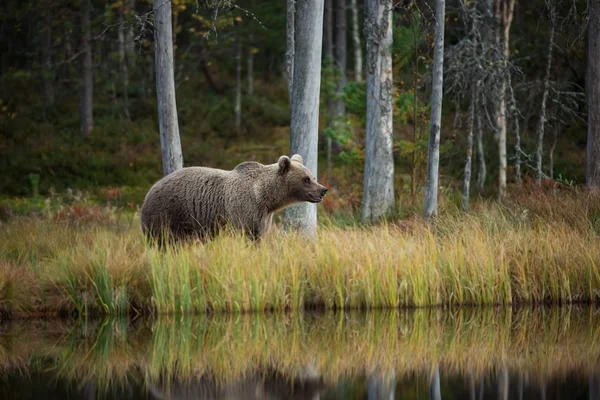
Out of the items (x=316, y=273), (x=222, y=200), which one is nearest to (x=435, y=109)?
(x=222, y=200)

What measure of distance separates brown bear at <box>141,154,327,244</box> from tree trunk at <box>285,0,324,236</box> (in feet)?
3.21

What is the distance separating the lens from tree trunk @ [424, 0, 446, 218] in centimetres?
1430

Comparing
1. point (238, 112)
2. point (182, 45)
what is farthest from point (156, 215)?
point (182, 45)

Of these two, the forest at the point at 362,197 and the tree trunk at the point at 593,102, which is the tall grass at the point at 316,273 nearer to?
the forest at the point at 362,197

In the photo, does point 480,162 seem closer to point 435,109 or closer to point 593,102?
point 593,102

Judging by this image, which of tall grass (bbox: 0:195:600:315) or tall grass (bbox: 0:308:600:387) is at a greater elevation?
tall grass (bbox: 0:195:600:315)

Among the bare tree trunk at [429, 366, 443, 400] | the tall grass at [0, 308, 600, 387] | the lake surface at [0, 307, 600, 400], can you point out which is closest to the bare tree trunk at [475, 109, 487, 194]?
the lake surface at [0, 307, 600, 400]

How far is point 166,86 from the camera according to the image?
15281 millimetres

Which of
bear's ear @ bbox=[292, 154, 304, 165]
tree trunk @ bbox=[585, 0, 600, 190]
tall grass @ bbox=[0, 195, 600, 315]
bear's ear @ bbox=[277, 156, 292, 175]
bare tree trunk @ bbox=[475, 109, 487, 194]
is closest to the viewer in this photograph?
tall grass @ bbox=[0, 195, 600, 315]

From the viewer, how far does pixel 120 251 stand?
1154 centimetres

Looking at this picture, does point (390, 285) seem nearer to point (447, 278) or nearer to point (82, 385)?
point (447, 278)

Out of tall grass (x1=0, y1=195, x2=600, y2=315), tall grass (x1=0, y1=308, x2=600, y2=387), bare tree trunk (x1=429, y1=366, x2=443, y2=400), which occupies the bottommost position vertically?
tall grass (x1=0, y1=308, x2=600, y2=387)

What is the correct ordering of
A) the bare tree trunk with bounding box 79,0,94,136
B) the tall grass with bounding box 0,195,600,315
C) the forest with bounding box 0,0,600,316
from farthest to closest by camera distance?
the bare tree trunk with bounding box 79,0,94,136 → the forest with bounding box 0,0,600,316 → the tall grass with bounding box 0,195,600,315

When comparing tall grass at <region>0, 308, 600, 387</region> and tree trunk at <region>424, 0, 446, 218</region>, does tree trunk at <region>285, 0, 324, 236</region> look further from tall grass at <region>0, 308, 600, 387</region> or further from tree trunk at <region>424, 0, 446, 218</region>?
tall grass at <region>0, 308, 600, 387</region>
